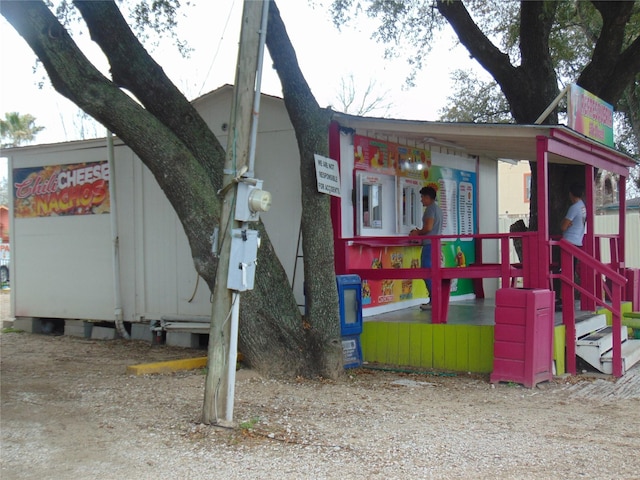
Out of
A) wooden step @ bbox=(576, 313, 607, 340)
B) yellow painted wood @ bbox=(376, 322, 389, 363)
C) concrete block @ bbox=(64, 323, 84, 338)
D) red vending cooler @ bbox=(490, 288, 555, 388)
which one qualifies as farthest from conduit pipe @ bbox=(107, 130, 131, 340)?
wooden step @ bbox=(576, 313, 607, 340)

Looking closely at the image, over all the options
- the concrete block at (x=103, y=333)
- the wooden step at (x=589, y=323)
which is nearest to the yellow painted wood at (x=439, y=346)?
the wooden step at (x=589, y=323)

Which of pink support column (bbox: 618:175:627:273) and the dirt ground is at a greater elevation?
pink support column (bbox: 618:175:627:273)

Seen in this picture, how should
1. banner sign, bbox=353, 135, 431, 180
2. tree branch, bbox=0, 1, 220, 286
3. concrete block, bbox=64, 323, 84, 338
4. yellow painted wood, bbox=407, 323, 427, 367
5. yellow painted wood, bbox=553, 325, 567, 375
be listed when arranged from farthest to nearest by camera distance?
concrete block, bbox=64, 323, 84, 338 → banner sign, bbox=353, 135, 431, 180 → yellow painted wood, bbox=407, 323, 427, 367 → yellow painted wood, bbox=553, 325, 567, 375 → tree branch, bbox=0, 1, 220, 286

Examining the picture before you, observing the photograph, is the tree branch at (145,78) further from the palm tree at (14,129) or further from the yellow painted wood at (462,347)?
the palm tree at (14,129)

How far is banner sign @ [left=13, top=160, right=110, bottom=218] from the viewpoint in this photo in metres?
11.6

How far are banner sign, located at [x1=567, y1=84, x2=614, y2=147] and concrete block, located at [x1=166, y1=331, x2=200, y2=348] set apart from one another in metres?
6.15

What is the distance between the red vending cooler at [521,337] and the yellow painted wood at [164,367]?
3.53 m

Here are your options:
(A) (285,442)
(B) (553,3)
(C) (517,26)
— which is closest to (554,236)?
(B) (553,3)

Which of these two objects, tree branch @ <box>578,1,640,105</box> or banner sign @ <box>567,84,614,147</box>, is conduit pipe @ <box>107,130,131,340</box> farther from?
tree branch @ <box>578,1,640,105</box>

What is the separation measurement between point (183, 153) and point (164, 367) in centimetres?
263

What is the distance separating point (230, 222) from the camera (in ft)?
19.0

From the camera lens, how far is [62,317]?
39.6 ft

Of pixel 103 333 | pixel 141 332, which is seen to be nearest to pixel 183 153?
pixel 141 332

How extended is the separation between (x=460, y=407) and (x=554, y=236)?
5519 millimetres
